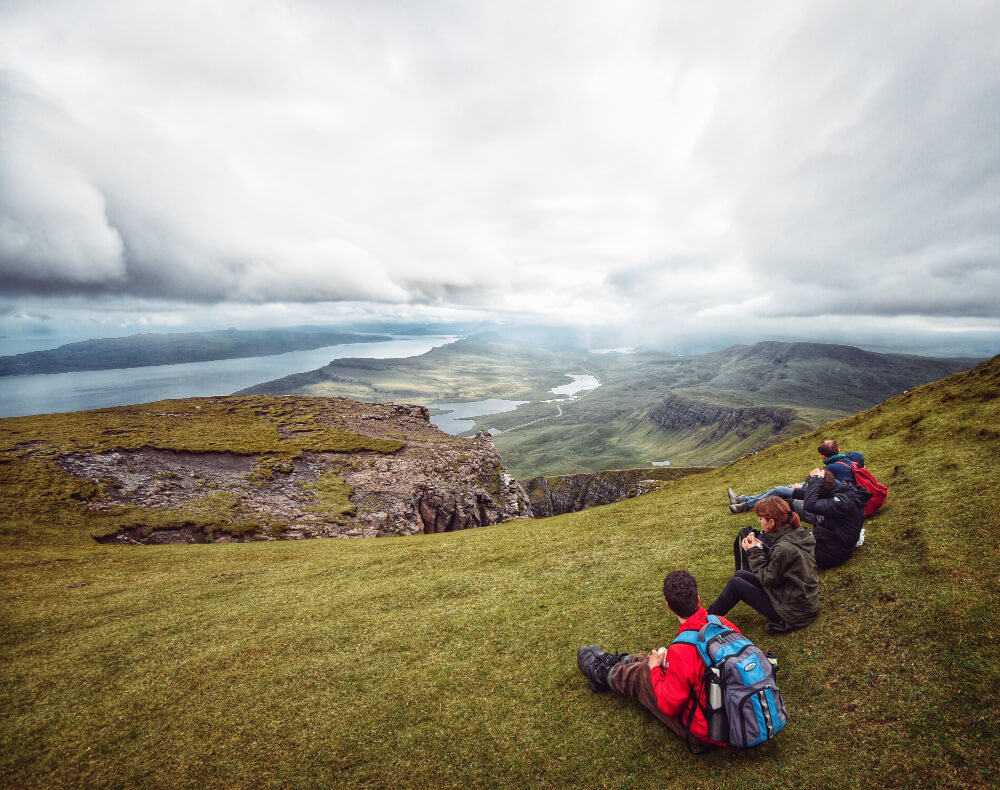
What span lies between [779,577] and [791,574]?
0.29 metres

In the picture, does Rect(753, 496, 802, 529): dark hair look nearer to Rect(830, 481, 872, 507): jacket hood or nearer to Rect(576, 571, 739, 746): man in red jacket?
Rect(830, 481, 872, 507): jacket hood

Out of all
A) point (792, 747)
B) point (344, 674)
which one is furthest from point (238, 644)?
point (792, 747)

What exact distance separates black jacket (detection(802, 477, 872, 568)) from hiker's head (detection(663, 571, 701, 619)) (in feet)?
20.4

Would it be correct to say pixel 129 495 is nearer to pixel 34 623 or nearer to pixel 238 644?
pixel 34 623

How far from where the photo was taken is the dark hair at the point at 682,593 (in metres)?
8.52

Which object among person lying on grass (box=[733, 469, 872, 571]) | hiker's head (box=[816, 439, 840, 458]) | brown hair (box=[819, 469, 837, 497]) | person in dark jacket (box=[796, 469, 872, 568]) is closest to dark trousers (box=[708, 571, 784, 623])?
person lying on grass (box=[733, 469, 872, 571])

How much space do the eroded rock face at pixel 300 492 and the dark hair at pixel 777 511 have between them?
120 ft

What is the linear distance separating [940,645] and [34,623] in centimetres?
3046

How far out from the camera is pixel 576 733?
30.4ft

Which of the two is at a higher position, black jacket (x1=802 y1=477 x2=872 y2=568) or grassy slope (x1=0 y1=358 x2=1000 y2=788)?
black jacket (x1=802 y1=477 x2=872 y2=568)

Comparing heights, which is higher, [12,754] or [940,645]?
[940,645]

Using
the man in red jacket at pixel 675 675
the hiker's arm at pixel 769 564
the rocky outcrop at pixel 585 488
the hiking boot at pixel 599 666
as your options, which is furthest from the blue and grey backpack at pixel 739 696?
the rocky outcrop at pixel 585 488

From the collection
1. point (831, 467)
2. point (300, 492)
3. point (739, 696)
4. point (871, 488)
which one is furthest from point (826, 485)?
point (300, 492)

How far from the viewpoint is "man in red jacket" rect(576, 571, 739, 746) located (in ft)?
26.2
